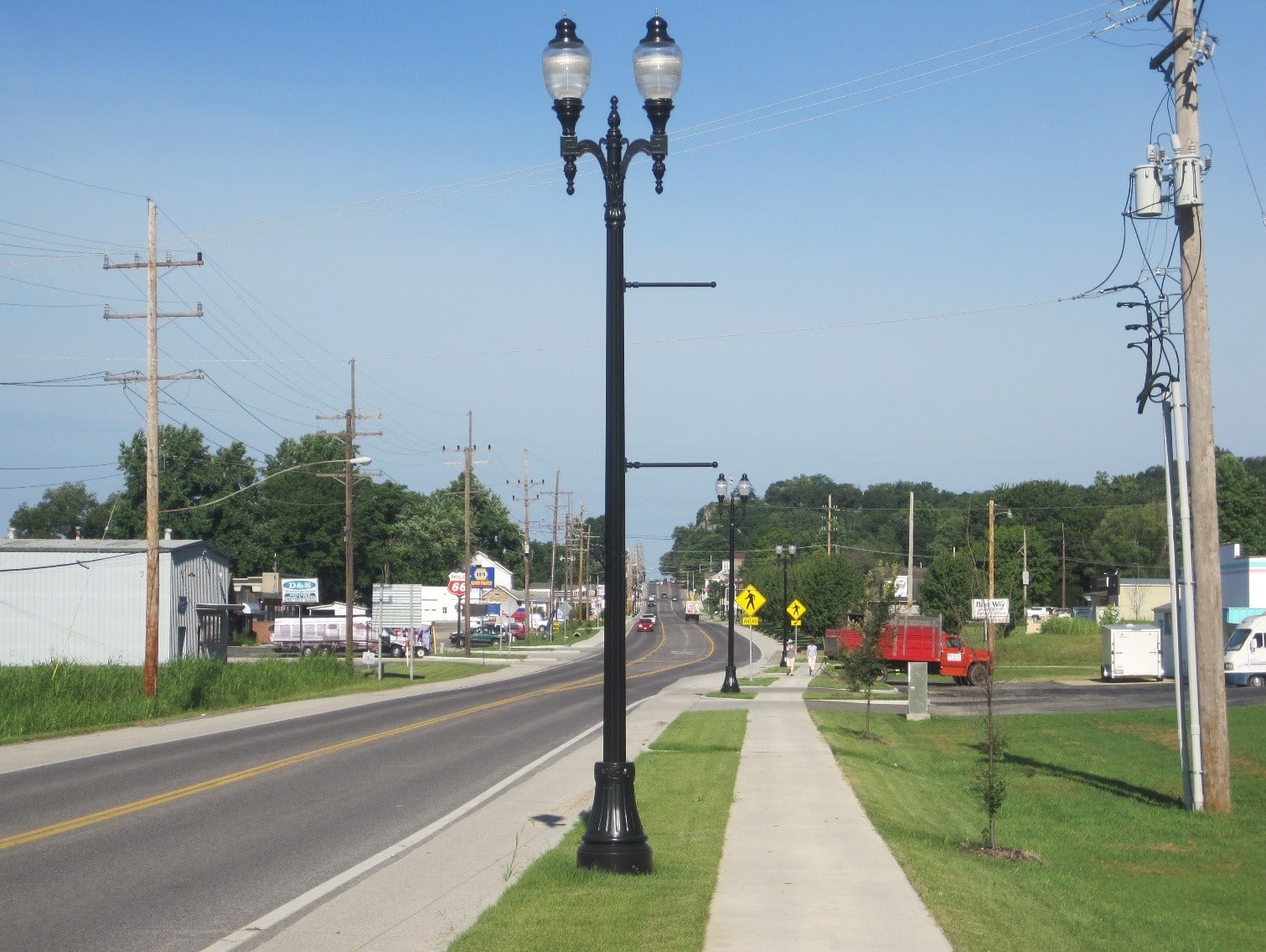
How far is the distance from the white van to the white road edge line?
3587cm

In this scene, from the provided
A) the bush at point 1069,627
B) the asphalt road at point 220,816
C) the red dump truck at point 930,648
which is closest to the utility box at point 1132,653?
the red dump truck at point 930,648

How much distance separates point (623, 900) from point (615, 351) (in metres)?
4.21

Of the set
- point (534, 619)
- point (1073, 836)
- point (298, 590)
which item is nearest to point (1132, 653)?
point (1073, 836)

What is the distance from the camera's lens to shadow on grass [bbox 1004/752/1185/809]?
1852 cm

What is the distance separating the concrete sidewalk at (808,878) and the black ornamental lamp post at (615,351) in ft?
2.99

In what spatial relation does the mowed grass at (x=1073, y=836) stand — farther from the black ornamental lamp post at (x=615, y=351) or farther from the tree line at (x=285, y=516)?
the tree line at (x=285, y=516)

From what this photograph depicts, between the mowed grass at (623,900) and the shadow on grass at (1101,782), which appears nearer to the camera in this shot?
the mowed grass at (623,900)

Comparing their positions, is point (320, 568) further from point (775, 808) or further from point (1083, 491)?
point (775, 808)

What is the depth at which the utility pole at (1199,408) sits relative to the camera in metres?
17.3

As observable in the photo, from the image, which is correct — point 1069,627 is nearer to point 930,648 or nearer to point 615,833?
point 930,648

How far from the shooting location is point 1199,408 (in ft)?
57.2

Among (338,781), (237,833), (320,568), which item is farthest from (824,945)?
(320,568)

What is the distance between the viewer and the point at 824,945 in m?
7.87

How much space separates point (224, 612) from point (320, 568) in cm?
6561
